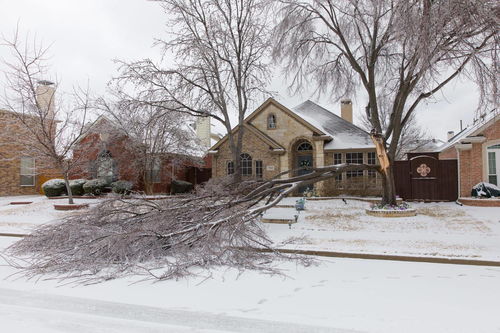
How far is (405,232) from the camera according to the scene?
9.19 meters

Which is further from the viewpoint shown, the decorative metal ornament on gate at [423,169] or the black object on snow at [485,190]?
the decorative metal ornament on gate at [423,169]

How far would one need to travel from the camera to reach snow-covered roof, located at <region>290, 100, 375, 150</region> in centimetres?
1994

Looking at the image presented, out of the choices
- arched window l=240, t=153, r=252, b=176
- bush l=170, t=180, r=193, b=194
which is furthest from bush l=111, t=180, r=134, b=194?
arched window l=240, t=153, r=252, b=176

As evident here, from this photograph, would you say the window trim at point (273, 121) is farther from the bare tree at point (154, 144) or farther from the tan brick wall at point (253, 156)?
the bare tree at point (154, 144)

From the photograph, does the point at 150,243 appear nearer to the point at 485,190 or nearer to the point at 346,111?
the point at 485,190

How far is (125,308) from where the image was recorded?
421 cm

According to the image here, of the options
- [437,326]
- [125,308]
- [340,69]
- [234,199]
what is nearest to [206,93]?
[340,69]

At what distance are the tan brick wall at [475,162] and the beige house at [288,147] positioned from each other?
170 inches

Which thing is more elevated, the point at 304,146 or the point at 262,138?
the point at 262,138

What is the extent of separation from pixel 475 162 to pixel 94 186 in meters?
20.8

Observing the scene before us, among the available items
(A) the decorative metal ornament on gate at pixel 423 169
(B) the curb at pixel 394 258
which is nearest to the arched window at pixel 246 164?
(A) the decorative metal ornament on gate at pixel 423 169

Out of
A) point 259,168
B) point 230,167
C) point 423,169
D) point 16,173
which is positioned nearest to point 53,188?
point 16,173

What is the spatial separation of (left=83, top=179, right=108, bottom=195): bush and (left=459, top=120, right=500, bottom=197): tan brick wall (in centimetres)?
1991

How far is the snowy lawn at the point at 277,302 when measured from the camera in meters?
3.66
